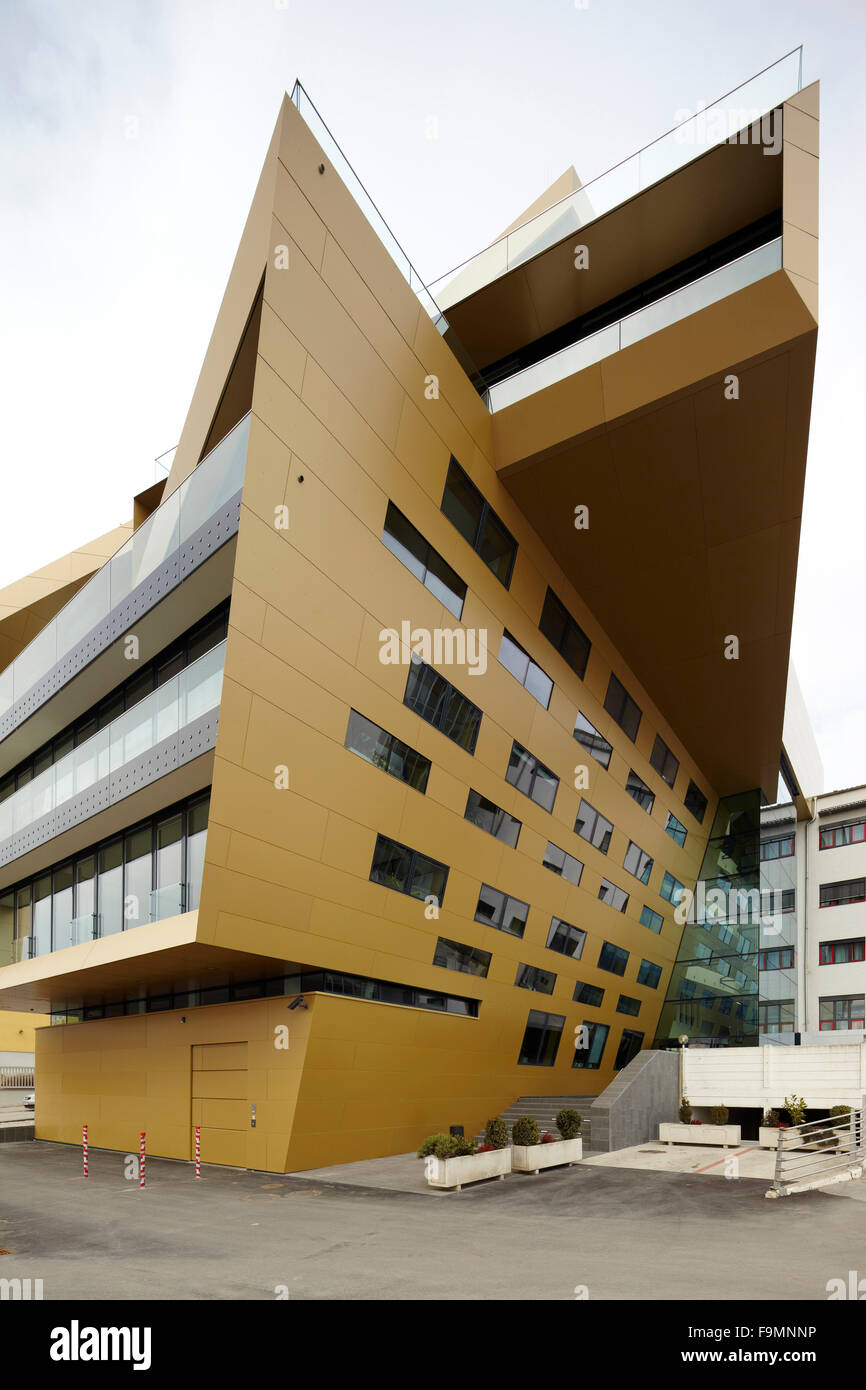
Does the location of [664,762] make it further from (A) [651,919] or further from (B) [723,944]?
(B) [723,944]

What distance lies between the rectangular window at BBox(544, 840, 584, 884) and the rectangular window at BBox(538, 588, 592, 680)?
17.4 ft

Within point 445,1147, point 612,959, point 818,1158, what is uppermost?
point 612,959

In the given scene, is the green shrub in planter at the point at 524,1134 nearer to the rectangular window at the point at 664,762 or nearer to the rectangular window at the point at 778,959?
the rectangular window at the point at 664,762

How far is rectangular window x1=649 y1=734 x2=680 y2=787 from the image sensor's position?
35.7 meters

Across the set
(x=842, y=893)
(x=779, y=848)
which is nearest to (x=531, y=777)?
(x=779, y=848)

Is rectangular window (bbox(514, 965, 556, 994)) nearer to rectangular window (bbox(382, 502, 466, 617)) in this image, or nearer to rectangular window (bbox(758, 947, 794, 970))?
rectangular window (bbox(382, 502, 466, 617))

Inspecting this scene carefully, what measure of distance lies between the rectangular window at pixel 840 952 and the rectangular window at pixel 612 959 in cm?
1898

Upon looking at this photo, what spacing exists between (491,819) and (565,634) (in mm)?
6271

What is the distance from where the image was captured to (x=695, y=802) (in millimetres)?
41750

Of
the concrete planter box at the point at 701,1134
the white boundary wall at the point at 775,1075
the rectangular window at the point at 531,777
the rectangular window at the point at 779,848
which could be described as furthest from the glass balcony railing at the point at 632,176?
the rectangular window at the point at 779,848

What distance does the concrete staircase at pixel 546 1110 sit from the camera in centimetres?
2467

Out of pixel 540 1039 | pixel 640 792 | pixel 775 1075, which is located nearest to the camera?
pixel 775 1075
